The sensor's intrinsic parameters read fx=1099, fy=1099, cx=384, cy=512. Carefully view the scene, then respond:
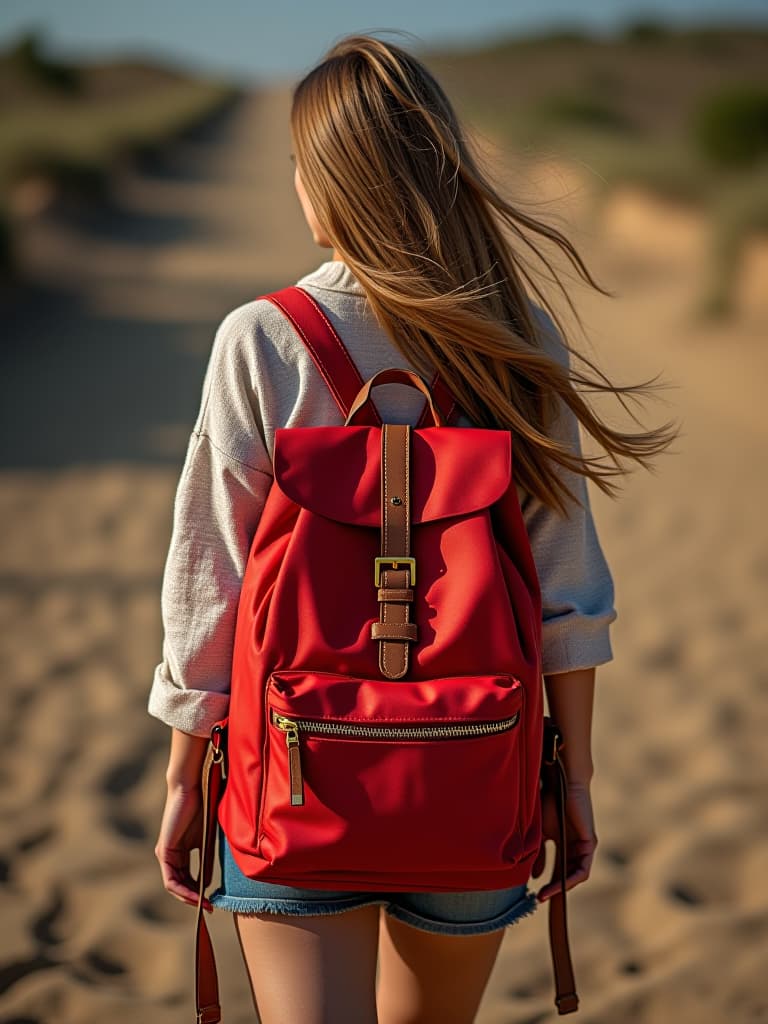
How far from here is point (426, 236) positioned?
155 centimetres

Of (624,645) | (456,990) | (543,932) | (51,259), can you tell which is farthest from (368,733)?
(51,259)

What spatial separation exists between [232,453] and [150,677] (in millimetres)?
2918

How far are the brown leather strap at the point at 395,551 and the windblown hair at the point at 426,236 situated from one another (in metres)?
0.16

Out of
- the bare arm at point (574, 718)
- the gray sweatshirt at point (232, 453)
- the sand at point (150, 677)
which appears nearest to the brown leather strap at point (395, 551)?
the gray sweatshirt at point (232, 453)

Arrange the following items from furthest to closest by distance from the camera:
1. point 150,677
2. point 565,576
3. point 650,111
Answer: point 650,111 < point 150,677 < point 565,576

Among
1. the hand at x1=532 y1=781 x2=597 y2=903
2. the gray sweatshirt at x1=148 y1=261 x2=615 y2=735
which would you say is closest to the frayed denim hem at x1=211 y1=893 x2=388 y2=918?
the gray sweatshirt at x1=148 y1=261 x2=615 y2=735

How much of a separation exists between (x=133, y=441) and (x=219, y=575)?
5.54 meters

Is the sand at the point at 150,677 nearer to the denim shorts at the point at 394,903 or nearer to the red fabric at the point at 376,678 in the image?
the red fabric at the point at 376,678

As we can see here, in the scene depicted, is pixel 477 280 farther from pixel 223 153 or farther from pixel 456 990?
pixel 223 153

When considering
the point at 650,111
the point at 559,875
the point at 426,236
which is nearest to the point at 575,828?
the point at 559,875

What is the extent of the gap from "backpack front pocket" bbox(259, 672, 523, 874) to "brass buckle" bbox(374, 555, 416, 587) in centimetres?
13

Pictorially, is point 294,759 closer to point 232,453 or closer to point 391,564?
point 391,564

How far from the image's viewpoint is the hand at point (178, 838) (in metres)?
1.61

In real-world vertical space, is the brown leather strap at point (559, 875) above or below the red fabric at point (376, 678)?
below
